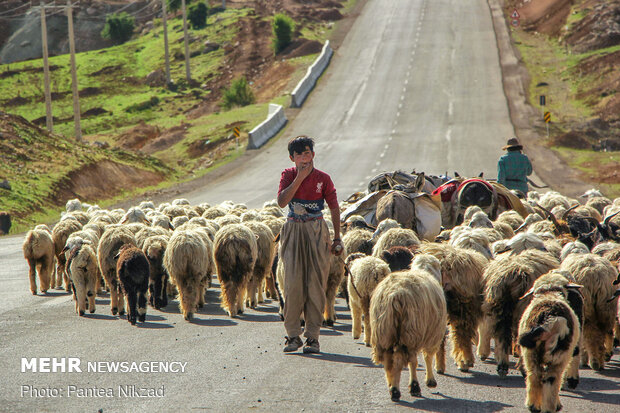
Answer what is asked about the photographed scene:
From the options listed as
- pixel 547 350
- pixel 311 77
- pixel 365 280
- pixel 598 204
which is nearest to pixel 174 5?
pixel 311 77

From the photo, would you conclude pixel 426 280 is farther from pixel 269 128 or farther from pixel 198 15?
pixel 198 15

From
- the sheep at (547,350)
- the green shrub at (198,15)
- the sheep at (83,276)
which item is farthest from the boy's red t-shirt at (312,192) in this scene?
the green shrub at (198,15)

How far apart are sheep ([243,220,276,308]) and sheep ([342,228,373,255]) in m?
1.27

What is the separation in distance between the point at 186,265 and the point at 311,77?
42068mm

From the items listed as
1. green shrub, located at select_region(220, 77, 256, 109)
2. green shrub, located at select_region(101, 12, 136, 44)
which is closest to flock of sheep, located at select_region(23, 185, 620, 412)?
green shrub, located at select_region(220, 77, 256, 109)

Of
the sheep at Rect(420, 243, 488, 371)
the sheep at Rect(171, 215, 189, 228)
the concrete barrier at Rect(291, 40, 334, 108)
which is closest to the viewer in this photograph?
the sheep at Rect(420, 243, 488, 371)

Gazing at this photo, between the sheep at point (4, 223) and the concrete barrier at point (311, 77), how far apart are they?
25.2 m

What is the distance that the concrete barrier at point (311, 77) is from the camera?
161 ft

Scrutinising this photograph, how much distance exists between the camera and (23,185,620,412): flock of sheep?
7.44 m

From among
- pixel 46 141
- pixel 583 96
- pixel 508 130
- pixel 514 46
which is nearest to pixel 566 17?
pixel 514 46

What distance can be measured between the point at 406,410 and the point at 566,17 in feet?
192

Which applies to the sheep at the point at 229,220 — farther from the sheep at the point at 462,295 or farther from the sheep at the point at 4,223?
the sheep at the point at 4,223

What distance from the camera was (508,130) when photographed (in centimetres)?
4031

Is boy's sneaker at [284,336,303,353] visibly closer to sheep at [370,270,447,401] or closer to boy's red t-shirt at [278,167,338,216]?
boy's red t-shirt at [278,167,338,216]
